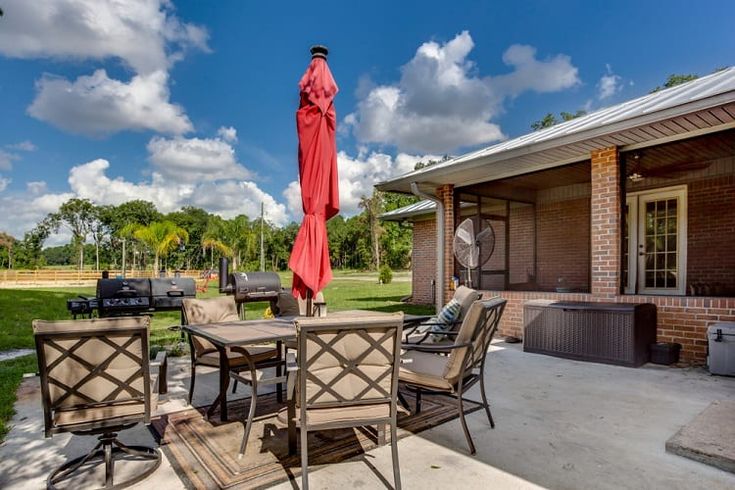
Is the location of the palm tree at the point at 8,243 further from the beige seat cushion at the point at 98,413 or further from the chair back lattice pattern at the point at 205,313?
the beige seat cushion at the point at 98,413

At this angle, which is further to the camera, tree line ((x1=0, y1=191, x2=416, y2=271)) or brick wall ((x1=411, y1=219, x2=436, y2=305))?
tree line ((x1=0, y1=191, x2=416, y2=271))

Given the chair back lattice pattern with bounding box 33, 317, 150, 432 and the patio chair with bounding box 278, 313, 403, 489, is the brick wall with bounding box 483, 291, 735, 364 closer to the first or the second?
the patio chair with bounding box 278, 313, 403, 489

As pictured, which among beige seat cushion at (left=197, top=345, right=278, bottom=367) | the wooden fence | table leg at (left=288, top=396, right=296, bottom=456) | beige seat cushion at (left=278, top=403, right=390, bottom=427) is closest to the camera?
beige seat cushion at (left=278, top=403, right=390, bottom=427)

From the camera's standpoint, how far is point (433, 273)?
1133 cm

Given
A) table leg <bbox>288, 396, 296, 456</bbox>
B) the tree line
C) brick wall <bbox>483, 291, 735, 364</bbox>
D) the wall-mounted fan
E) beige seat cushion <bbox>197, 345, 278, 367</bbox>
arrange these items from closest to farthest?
table leg <bbox>288, 396, 296, 456</bbox>
beige seat cushion <bbox>197, 345, 278, 367</bbox>
brick wall <bbox>483, 291, 735, 364</bbox>
the wall-mounted fan
the tree line

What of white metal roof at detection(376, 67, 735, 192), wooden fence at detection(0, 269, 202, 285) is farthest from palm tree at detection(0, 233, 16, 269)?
white metal roof at detection(376, 67, 735, 192)

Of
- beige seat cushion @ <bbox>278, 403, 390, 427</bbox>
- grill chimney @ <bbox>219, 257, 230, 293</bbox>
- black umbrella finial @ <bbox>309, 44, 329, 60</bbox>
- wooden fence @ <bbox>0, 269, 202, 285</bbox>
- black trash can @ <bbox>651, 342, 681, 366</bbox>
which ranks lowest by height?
wooden fence @ <bbox>0, 269, 202, 285</bbox>

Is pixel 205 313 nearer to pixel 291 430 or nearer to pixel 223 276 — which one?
pixel 291 430

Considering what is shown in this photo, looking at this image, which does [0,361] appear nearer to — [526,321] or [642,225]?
[526,321]

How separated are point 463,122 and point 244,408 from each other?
67.5 ft

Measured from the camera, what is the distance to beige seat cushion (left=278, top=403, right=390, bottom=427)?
76.7 inches

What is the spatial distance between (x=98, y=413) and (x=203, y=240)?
33633 mm

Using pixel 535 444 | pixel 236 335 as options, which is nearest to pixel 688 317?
pixel 535 444

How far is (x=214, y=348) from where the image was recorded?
3.38 m
